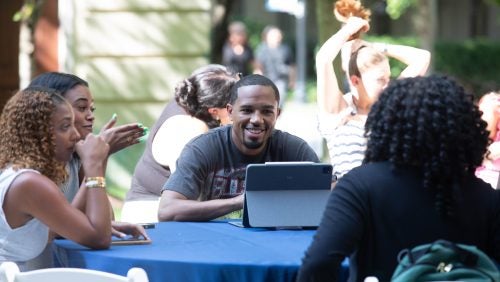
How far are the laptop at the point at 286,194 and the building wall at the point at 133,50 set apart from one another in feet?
22.3

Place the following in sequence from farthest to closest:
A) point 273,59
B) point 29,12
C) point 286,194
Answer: point 273,59 < point 29,12 < point 286,194

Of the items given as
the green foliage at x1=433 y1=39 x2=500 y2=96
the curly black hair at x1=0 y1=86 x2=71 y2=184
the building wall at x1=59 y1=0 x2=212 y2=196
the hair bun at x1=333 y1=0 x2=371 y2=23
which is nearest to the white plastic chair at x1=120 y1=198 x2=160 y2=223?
the hair bun at x1=333 y1=0 x2=371 y2=23

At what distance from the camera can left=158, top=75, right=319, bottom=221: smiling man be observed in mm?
5770

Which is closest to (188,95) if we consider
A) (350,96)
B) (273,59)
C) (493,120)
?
(350,96)

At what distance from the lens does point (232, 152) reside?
5.91 metres

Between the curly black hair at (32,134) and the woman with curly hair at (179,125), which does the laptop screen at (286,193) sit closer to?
the curly black hair at (32,134)

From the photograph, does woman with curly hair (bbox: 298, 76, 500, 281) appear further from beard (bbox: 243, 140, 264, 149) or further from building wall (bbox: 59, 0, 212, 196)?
building wall (bbox: 59, 0, 212, 196)

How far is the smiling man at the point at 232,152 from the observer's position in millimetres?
5770

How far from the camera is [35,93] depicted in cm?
493

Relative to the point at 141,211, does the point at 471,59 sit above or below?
below

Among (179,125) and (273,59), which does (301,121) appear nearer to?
(273,59)

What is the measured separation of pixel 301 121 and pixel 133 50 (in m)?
8.85

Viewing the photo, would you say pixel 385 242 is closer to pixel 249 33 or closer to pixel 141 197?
pixel 141 197

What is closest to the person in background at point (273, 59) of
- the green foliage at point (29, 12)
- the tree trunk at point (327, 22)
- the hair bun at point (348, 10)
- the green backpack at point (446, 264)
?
the green foliage at point (29, 12)
